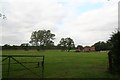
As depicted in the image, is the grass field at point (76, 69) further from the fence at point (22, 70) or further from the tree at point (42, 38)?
the tree at point (42, 38)

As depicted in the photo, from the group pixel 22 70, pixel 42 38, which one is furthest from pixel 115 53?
pixel 42 38

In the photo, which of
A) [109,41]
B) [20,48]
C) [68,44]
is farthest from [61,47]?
[109,41]

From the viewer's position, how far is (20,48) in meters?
156

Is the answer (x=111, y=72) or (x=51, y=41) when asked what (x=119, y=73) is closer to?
(x=111, y=72)

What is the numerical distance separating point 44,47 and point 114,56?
147383 mm

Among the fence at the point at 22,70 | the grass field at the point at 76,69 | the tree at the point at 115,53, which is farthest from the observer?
the tree at the point at 115,53

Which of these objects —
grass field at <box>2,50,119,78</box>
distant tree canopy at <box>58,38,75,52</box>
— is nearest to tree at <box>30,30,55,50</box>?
distant tree canopy at <box>58,38,75,52</box>

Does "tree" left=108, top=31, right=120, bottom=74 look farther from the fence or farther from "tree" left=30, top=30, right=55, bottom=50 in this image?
"tree" left=30, top=30, right=55, bottom=50

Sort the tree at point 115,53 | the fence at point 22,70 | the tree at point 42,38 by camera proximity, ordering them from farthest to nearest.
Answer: the tree at point 42,38, the tree at point 115,53, the fence at point 22,70

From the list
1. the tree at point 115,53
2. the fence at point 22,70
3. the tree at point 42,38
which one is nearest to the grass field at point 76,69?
the fence at point 22,70

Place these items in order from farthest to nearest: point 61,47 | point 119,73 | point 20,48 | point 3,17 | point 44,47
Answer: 1. point 61,47
2. point 44,47
3. point 20,48
4. point 3,17
5. point 119,73

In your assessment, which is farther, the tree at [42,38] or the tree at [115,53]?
the tree at [42,38]

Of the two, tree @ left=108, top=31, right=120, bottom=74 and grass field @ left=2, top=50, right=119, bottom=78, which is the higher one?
tree @ left=108, top=31, right=120, bottom=74

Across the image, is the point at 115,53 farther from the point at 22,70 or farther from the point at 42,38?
the point at 42,38
